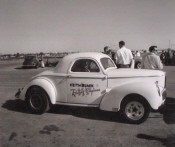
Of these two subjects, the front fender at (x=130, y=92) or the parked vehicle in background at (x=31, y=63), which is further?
the parked vehicle in background at (x=31, y=63)

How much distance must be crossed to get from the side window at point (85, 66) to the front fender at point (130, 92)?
777mm

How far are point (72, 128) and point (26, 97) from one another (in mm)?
1965

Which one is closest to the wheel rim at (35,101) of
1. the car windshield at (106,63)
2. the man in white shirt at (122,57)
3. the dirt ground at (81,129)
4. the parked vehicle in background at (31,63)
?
the dirt ground at (81,129)

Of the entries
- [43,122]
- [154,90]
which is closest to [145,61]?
[154,90]

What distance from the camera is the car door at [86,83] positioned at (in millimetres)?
5223

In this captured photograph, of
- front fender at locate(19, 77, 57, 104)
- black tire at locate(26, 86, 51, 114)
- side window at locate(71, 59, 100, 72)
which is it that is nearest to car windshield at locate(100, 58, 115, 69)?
side window at locate(71, 59, 100, 72)

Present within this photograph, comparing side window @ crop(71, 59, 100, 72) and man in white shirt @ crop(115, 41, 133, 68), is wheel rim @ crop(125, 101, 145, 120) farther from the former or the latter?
man in white shirt @ crop(115, 41, 133, 68)

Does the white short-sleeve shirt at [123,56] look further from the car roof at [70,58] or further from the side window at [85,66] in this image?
the side window at [85,66]

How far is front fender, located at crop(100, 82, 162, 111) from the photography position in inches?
183

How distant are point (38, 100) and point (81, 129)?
182cm

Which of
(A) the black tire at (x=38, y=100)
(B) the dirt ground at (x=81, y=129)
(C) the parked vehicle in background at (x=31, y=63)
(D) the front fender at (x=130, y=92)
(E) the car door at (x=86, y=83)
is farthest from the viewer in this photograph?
(C) the parked vehicle in background at (x=31, y=63)

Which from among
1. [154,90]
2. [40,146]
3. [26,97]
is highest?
[154,90]

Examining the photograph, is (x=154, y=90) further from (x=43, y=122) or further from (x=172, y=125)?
(x=43, y=122)

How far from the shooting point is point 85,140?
405cm
